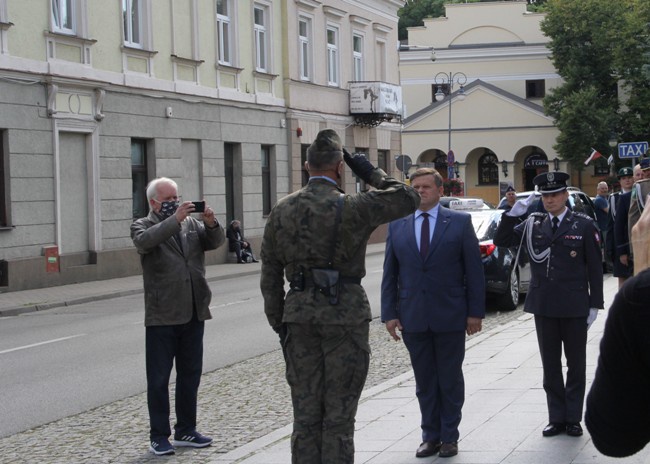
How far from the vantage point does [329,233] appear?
17.6 feet

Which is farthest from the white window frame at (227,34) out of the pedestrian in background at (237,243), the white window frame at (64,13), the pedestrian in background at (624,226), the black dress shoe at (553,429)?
the black dress shoe at (553,429)

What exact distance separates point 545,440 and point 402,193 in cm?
251

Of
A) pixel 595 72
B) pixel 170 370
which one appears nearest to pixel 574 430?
pixel 170 370

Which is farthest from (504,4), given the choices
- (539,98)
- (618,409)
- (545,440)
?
(618,409)

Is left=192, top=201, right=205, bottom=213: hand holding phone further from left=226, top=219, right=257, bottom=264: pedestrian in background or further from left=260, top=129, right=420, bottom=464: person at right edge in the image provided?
left=226, top=219, right=257, bottom=264: pedestrian in background

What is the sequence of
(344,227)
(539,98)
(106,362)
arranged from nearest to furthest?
(344,227), (106,362), (539,98)

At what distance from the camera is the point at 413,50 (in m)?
71.3

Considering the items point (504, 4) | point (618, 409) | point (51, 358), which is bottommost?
point (51, 358)

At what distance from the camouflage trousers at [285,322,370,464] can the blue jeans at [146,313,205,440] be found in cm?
218

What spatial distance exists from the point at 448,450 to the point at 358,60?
34.1 meters

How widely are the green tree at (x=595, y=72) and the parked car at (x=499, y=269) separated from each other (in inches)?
1813

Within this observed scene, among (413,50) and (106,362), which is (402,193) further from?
(413,50)

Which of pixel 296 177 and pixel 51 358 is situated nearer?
pixel 51 358

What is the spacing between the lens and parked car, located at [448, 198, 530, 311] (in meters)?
16.3
